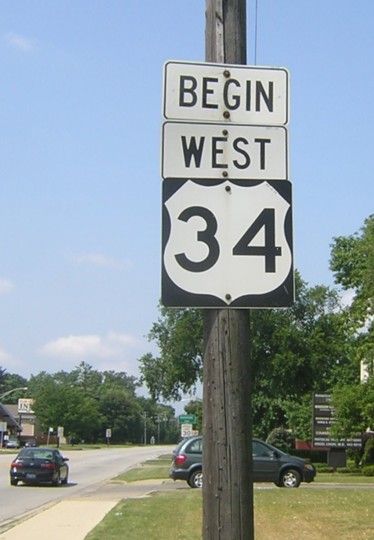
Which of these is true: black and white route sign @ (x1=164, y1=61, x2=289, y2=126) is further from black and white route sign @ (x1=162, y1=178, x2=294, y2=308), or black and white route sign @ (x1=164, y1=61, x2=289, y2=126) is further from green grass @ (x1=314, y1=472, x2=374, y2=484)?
green grass @ (x1=314, y1=472, x2=374, y2=484)

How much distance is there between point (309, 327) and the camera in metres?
65.2

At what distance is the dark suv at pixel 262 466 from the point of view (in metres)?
28.6

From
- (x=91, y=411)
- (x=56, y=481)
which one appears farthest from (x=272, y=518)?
(x=91, y=411)

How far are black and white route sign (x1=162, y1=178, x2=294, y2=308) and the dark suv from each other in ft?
80.9

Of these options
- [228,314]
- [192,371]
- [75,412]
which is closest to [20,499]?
[228,314]

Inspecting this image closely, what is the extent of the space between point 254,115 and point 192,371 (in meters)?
62.3

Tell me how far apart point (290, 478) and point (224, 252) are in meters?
26.3

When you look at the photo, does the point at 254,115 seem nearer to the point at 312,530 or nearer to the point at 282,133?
the point at 282,133

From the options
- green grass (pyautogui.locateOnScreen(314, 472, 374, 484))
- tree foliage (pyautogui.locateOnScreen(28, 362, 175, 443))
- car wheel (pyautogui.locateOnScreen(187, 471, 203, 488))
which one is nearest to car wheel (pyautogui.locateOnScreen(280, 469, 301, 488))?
car wheel (pyautogui.locateOnScreen(187, 471, 203, 488))

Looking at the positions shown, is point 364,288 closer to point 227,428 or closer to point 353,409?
point 353,409

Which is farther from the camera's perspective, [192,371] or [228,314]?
[192,371]

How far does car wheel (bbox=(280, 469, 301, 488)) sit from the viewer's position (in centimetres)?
2958

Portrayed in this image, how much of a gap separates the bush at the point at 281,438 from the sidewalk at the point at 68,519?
30.4 metres

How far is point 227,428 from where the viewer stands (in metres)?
4.39
